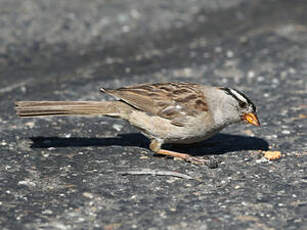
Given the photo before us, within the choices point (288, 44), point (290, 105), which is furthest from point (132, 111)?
point (288, 44)

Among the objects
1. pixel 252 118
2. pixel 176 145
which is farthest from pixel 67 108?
pixel 252 118

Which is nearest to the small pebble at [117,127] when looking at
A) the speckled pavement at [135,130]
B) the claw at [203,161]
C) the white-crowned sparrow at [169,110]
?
the speckled pavement at [135,130]

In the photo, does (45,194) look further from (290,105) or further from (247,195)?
(290,105)

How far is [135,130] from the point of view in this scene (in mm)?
7320

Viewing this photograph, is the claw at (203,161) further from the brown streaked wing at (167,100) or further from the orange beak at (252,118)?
the orange beak at (252,118)

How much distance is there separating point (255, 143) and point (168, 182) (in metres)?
1.48

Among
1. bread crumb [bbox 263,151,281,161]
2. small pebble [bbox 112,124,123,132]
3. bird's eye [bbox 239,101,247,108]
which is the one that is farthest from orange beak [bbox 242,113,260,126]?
small pebble [bbox 112,124,123,132]

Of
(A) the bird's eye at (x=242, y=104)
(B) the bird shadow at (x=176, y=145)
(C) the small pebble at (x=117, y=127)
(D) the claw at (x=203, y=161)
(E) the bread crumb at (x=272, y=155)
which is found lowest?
(D) the claw at (x=203, y=161)

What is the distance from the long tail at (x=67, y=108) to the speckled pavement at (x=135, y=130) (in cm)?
49

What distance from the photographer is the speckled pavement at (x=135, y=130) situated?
17.5 feet

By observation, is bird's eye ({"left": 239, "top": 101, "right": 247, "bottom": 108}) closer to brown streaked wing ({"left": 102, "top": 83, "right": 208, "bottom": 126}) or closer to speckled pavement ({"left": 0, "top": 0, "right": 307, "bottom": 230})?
brown streaked wing ({"left": 102, "top": 83, "right": 208, "bottom": 126})

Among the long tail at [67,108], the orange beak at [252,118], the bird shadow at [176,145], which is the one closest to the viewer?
the long tail at [67,108]

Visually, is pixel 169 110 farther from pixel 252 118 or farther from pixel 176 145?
pixel 252 118

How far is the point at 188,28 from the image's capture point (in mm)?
11039
